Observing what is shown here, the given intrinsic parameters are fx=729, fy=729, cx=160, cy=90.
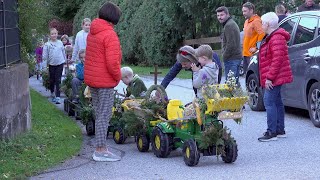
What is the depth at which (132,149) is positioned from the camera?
10102 millimetres

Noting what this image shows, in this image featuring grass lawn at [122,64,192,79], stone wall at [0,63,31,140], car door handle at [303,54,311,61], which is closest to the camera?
stone wall at [0,63,31,140]

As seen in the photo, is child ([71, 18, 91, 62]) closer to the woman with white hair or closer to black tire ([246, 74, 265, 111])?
black tire ([246, 74, 265, 111])

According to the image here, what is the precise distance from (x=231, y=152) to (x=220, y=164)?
0.79 ft

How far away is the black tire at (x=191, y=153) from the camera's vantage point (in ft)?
27.9

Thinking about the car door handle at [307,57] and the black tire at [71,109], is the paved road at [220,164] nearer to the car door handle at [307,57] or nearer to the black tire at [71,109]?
the car door handle at [307,57]

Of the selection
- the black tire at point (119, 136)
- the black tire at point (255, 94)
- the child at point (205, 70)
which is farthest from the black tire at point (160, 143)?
the black tire at point (255, 94)

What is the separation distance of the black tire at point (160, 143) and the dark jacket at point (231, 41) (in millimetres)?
4548

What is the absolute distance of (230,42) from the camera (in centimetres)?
1345

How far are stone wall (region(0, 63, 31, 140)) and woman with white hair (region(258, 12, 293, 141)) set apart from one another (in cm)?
336

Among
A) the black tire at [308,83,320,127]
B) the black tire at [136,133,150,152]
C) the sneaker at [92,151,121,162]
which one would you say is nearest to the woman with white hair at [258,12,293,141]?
the black tire at [308,83,320,127]

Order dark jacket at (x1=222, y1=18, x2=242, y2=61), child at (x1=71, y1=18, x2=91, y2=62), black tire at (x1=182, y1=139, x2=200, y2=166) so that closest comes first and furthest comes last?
black tire at (x1=182, y1=139, x2=200, y2=166), dark jacket at (x1=222, y1=18, x2=242, y2=61), child at (x1=71, y1=18, x2=91, y2=62)

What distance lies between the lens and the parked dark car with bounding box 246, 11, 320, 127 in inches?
453

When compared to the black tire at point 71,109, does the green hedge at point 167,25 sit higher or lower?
higher

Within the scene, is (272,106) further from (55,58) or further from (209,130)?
(55,58)
